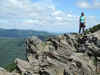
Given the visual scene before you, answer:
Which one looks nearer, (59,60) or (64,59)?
(64,59)

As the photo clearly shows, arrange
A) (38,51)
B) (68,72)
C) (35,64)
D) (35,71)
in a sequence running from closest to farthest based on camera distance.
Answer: (68,72)
(35,71)
(35,64)
(38,51)

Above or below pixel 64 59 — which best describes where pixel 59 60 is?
below

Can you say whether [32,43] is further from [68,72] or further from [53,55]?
[68,72]

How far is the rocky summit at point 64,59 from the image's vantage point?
31.6 m

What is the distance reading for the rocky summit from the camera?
31616mm

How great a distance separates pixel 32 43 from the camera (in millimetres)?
44219

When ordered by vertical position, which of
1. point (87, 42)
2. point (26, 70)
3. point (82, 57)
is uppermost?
point (87, 42)

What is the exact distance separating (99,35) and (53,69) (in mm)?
12592

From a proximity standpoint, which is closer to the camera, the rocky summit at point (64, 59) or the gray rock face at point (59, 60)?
the gray rock face at point (59, 60)

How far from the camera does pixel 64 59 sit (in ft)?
111

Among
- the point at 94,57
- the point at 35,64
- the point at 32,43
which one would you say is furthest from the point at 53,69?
the point at 32,43

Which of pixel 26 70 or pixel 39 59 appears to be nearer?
pixel 26 70

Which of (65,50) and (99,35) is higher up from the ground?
(99,35)

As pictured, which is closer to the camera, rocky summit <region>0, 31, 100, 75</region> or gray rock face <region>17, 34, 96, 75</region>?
gray rock face <region>17, 34, 96, 75</region>
